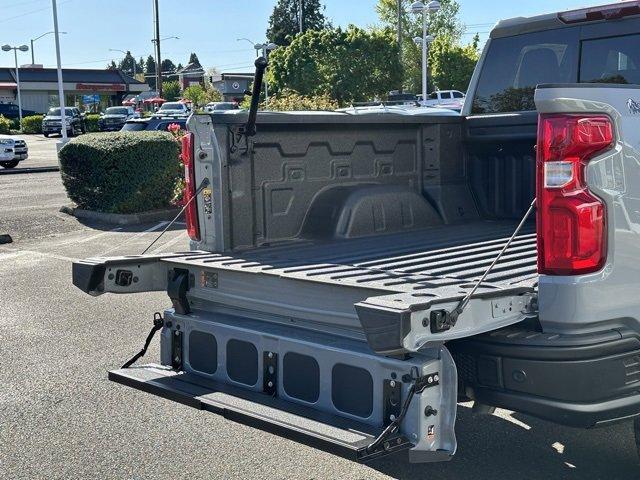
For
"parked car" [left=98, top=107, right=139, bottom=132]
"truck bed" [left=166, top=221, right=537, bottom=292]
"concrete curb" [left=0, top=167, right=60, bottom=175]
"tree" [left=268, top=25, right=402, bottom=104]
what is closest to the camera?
"truck bed" [left=166, top=221, right=537, bottom=292]

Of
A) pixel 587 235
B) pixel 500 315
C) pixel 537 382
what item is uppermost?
pixel 587 235

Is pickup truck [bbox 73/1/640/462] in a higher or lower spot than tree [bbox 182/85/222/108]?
lower

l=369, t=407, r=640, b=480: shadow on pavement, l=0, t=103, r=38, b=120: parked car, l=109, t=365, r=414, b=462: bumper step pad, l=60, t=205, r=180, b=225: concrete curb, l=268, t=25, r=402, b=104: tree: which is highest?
l=268, t=25, r=402, b=104: tree

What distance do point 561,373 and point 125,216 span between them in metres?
12.1

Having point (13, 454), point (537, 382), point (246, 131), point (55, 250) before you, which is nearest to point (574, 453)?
point (537, 382)

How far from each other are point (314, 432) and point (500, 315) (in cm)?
85

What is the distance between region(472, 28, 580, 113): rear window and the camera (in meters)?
5.47

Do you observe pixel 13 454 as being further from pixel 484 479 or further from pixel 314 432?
pixel 484 479

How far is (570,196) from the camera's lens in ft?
11.1

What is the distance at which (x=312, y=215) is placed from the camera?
16.5 ft

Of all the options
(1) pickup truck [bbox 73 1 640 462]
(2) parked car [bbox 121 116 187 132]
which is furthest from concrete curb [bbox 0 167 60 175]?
(1) pickup truck [bbox 73 1 640 462]

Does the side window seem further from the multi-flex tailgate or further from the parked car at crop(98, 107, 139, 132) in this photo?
the parked car at crop(98, 107, 139, 132)

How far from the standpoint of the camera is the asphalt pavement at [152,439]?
460 centimetres

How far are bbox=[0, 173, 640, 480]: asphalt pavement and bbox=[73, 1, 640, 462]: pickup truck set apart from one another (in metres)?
0.46
